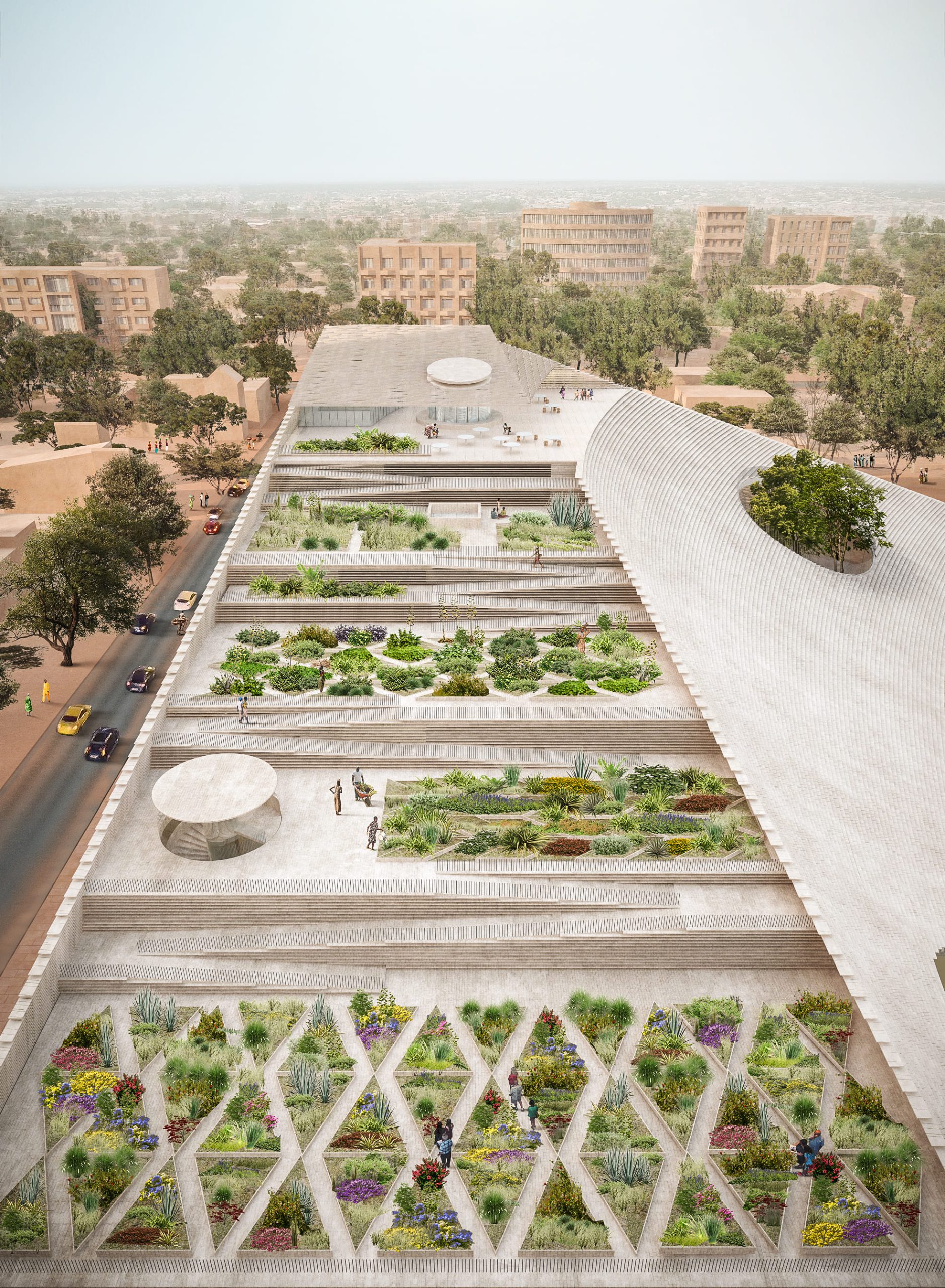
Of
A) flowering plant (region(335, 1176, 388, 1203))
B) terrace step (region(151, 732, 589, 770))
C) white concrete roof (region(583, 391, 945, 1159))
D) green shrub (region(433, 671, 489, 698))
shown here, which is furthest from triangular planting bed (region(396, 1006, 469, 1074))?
green shrub (region(433, 671, 489, 698))

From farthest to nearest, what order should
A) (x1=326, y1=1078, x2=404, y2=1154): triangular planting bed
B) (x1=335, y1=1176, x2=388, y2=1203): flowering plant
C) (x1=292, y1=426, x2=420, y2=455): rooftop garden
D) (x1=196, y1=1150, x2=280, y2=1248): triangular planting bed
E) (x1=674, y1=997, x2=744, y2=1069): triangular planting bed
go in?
1. (x1=292, y1=426, x2=420, y2=455): rooftop garden
2. (x1=674, y1=997, x2=744, y2=1069): triangular planting bed
3. (x1=326, y1=1078, x2=404, y2=1154): triangular planting bed
4. (x1=335, y1=1176, x2=388, y2=1203): flowering plant
5. (x1=196, y1=1150, x2=280, y2=1248): triangular planting bed

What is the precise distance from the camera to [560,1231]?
627 inches

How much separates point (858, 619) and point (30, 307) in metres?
90.9

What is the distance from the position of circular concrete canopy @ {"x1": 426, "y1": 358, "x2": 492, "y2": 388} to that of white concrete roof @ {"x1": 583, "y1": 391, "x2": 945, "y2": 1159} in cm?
1002

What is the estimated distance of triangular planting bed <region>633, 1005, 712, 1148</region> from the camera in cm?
1778

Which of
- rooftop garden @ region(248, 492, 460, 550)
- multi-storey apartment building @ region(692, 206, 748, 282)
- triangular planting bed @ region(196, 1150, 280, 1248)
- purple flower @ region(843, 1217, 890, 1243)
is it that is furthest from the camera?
multi-storey apartment building @ region(692, 206, 748, 282)

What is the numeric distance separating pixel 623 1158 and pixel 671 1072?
2262 mm

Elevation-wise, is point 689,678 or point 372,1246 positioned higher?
point 689,678

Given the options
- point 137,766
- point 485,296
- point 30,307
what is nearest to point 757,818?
point 137,766

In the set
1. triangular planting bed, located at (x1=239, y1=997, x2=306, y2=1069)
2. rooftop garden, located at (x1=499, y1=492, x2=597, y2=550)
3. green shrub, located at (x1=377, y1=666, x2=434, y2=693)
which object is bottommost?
triangular planting bed, located at (x1=239, y1=997, x2=306, y2=1069)

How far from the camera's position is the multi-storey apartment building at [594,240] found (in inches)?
5172

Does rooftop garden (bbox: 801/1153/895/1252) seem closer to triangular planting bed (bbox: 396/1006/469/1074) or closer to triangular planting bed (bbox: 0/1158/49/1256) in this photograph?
triangular planting bed (bbox: 396/1006/469/1074)

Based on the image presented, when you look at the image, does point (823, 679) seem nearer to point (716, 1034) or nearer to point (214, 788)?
point (716, 1034)

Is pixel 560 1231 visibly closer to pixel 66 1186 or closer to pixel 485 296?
pixel 66 1186
